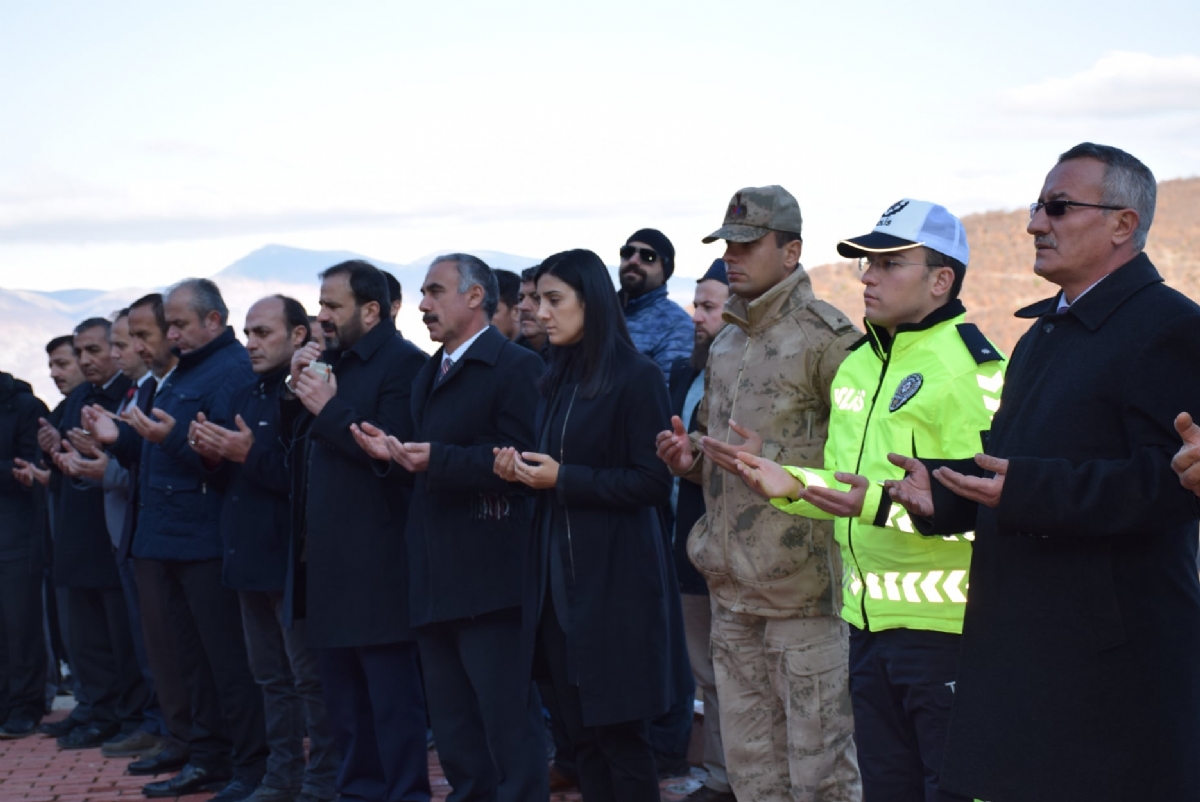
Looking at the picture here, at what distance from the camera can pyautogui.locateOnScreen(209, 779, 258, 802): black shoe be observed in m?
6.93

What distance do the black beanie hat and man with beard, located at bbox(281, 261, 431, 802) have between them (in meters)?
1.93

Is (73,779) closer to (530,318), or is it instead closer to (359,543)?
(359,543)

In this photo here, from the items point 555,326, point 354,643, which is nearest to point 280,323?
point 354,643

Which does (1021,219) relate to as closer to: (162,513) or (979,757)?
(162,513)

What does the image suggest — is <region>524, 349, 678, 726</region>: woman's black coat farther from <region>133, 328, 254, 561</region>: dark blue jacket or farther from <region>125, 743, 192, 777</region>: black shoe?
<region>125, 743, 192, 777</region>: black shoe

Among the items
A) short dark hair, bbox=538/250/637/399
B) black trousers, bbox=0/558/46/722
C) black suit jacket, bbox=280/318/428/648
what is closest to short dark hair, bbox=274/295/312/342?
black suit jacket, bbox=280/318/428/648

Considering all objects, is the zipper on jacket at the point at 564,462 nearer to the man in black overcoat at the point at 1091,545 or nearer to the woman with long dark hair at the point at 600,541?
the woman with long dark hair at the point at 600,541

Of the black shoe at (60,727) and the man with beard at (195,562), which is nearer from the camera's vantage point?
the man with beard at (195,562)

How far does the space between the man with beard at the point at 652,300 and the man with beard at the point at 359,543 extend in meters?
1.64

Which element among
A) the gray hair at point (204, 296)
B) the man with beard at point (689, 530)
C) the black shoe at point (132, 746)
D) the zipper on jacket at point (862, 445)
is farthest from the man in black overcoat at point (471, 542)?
the black shoe at point (132, 746)

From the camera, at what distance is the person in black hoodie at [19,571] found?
9586 millimetres

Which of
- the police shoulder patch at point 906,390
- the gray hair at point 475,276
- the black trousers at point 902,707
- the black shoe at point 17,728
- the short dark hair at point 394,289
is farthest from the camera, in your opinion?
the black shoe at point 17,728

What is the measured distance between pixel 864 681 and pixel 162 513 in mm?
4411

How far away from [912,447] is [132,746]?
6.17 metres
